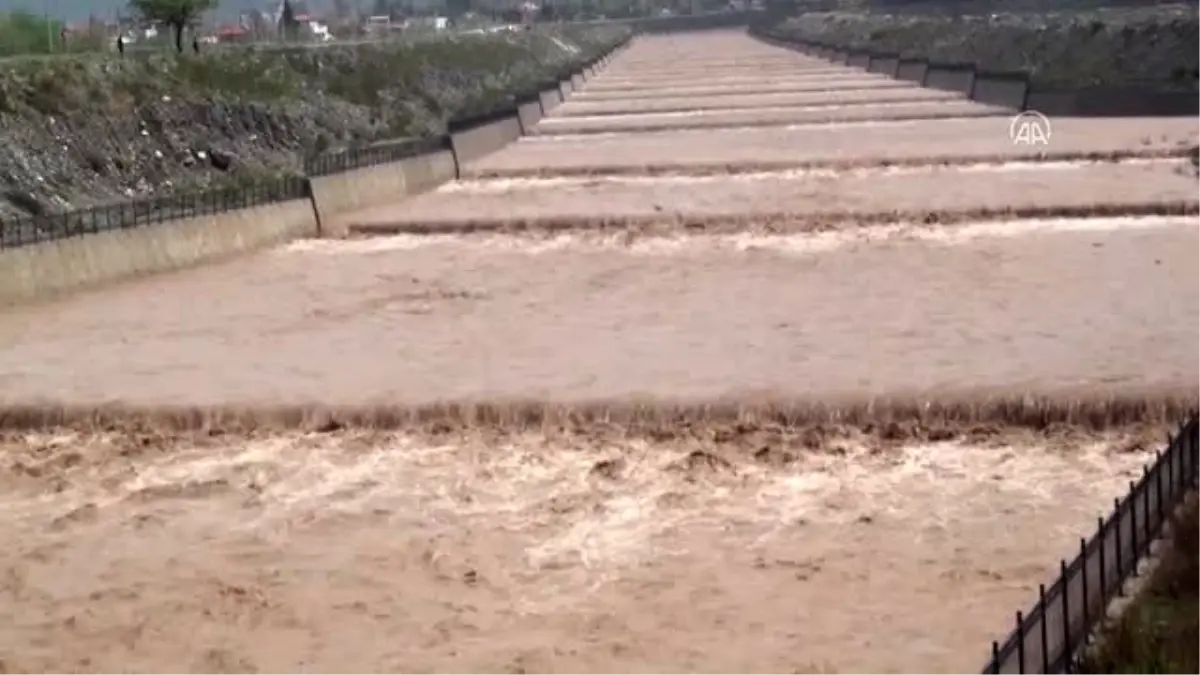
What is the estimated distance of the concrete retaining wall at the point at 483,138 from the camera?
137 ft

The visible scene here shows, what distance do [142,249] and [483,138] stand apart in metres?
18.6

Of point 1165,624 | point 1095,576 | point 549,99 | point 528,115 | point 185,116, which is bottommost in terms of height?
point 549,99

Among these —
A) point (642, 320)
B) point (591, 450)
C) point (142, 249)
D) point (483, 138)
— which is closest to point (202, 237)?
point (142, 249)

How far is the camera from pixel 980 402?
16.5 m

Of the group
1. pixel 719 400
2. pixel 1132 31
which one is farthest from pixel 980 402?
pixel 1132 31

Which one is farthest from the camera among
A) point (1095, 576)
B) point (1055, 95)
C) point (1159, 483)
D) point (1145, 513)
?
point (1055, 95)

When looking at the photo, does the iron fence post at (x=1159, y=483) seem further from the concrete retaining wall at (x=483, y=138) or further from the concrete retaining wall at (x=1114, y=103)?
the concrete retaining wall at (x=1114, y=103)

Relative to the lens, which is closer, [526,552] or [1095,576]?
[1095,576]

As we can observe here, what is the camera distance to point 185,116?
37969 mm

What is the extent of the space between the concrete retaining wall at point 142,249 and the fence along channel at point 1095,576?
17.0m

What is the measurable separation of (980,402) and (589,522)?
14.4 feet

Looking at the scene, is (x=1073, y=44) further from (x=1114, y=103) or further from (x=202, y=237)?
(x=202, y=237)

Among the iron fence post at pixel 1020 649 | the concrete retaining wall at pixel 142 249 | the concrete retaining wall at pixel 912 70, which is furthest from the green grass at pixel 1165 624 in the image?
the concrete retaining wall at pixel 912 70

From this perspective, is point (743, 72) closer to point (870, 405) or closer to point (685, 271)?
point (685, 271)
